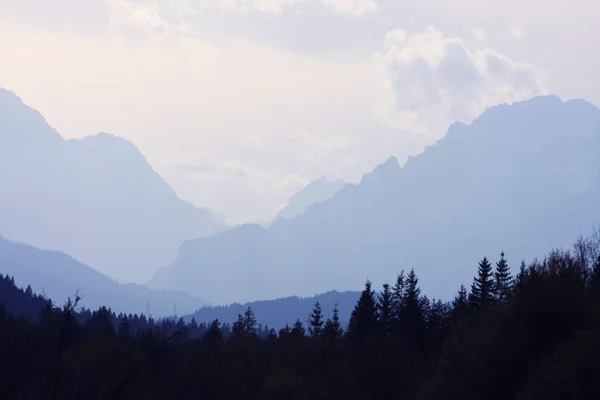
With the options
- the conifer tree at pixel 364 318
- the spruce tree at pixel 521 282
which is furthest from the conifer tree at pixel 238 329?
the spruce tree at pixel 521 282

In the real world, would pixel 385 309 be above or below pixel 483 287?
below

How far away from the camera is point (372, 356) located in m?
53.0

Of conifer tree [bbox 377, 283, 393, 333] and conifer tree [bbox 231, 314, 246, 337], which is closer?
conifer tree [bbox 231, 314, 246, 337]

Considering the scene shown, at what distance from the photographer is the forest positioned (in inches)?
770

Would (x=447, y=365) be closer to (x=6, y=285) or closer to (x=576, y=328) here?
(x=576, y=328)

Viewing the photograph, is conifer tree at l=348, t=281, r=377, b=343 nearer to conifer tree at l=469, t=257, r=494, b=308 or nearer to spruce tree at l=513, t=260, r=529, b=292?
conifer tree at l=469, t=257, r=494, b=308

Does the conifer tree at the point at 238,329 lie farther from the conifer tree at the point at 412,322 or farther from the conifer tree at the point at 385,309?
the conifer tree at the point at 412,322

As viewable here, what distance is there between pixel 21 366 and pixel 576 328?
25079 millimetres

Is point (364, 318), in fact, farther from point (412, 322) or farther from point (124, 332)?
point (124, 332)

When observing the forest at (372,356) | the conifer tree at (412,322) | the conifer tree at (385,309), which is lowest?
the forest at (372,356)

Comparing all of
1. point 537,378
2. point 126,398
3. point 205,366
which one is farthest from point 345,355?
point 126,398

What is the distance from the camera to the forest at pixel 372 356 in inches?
770

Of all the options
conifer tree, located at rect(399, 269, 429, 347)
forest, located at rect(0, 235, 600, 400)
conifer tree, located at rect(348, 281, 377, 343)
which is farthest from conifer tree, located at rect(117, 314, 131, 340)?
conifer tree, located at rect(399, 269, 429, 347)

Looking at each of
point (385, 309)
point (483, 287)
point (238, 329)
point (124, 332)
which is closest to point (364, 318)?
point (385, 309)
